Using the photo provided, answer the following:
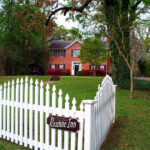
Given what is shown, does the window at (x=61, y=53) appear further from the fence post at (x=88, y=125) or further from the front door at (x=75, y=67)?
the fence post at (x=88, y=125)

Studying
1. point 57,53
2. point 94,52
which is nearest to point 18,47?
point 57,53

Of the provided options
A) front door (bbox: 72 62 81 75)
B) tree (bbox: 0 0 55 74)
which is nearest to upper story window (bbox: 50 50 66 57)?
tree (bbox: 0 0 55 74)

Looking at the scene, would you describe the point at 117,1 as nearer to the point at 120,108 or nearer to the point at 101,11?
the point at 101,11

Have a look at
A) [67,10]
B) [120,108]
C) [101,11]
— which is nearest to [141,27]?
[101,11]

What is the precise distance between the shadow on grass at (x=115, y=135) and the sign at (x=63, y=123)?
116 centimetres

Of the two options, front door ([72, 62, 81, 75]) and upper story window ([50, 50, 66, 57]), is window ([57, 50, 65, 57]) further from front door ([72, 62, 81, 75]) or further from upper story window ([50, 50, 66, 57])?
front door ([72, 62, 81, 75])

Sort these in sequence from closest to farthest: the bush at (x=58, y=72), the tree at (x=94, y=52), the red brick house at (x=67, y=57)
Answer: the tree at (x=94, y=52), the bush at (x=58, y=72), the red brick house at (x=67, y=57)

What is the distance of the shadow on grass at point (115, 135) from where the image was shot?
3.81 metres

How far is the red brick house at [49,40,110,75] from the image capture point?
112 ft

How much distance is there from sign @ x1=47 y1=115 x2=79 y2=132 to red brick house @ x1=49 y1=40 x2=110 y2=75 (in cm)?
3048

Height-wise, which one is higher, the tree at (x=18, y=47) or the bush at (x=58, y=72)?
the tree at (x=18, y=47)

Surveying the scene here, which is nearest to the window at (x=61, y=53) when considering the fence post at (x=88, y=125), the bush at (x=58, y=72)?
the bush at (x=58, y=72)

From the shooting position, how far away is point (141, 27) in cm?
902

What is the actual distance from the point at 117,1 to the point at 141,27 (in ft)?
19.6
